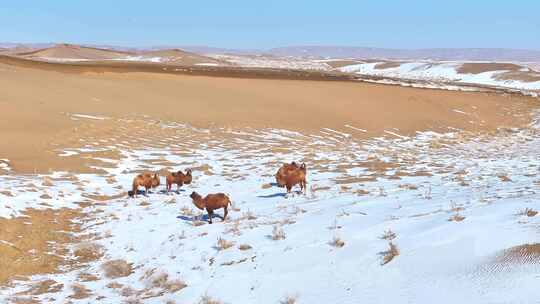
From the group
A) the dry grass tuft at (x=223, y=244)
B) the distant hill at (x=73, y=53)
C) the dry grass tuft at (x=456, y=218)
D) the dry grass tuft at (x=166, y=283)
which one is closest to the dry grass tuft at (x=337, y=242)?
the dry grass tuft at (x=456, y=218)

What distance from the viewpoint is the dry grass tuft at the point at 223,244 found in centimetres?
886

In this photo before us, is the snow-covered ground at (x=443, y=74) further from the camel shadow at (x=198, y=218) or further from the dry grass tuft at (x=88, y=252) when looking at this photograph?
the dry grass tuft at (x=88, y=252)

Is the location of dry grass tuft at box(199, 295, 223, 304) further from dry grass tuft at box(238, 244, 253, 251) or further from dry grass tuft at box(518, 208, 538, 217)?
dry grass tuft at box(518, 208, 538, 217)

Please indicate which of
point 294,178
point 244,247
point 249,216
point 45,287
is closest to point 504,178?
point 294,178

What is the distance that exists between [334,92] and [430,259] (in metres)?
38.1

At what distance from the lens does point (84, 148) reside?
64.1 ft

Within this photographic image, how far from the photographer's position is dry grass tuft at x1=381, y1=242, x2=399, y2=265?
6.81 metres

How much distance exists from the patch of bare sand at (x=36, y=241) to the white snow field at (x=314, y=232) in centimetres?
39

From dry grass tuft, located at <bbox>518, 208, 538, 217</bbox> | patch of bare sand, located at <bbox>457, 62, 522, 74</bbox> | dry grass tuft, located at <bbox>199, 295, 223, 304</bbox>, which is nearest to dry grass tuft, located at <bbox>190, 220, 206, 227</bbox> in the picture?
dry grass tuft, located at <bbox>199, 295, 223, 304</bbox>

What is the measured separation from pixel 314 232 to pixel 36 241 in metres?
5.75

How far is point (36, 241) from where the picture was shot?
10188mm

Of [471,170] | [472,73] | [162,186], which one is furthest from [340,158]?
[472,73]

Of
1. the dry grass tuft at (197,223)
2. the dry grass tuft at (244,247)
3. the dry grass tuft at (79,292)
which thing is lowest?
the dry grass tuft at (79,292)

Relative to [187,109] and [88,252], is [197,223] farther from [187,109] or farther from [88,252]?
[187,109]
